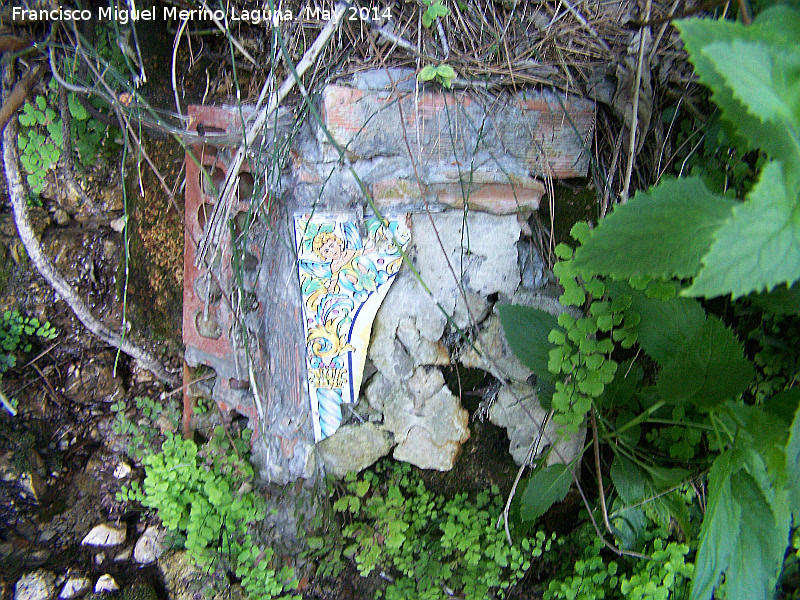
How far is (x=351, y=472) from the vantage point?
1.60m

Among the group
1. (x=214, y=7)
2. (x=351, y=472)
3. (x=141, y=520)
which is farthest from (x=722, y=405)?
(x=141, y=520)

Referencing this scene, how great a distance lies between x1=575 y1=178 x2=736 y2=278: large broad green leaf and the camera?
2.78ft

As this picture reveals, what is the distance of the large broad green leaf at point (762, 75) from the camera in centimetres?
66

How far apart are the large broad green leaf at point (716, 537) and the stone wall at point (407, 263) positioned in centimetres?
50

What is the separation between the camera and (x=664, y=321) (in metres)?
1.20

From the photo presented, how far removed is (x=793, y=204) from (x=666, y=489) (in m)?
0.98

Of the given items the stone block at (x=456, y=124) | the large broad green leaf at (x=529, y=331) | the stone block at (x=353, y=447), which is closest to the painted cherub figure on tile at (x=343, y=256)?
the stone block at (x=456, y=124)

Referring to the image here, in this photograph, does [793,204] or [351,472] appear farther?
[351,472]

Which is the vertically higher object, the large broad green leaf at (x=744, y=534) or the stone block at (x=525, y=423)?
the large broad green leaf at (x=744, y=534)

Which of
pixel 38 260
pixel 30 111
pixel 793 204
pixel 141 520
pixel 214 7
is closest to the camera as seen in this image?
pixel 793 204

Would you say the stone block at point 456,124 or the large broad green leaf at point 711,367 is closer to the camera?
the large broad green leaf at point 711,367

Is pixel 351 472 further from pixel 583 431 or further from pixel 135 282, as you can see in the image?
pixel 135 282

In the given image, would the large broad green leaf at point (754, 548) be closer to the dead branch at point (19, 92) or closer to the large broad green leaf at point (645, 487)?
the large broad green leaf at point (645, 487)

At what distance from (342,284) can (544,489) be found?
0.87 m
